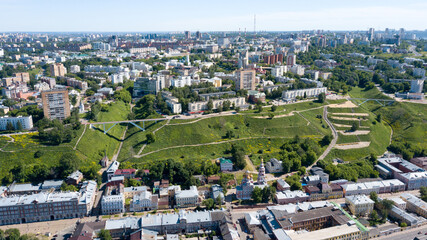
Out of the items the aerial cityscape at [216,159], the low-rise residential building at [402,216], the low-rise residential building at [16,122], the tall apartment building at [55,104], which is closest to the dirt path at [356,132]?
the aerial cityscape at [216,159]

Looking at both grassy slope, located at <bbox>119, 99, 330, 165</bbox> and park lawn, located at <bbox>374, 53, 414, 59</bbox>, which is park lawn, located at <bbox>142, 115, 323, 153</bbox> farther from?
park lawn, located at <bbox>374, 53, 414, 59</bbox>

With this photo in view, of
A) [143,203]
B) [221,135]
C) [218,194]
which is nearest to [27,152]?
[143,203]

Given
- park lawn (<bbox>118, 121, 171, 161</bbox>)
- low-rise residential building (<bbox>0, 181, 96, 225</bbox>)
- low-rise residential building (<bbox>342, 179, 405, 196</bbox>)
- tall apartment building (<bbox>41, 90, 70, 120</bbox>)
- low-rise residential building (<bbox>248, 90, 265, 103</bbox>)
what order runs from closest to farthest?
low-rise residential building (<bbox>0, 181, 96, 225</bbox>) → low-rise residential building (<bbox>342, 179, 405, 196</bbox>) → park lawn (<bbox>118, 121, 171, 161</bbox>) → tall apartment building (<bbox>41, 90, 70, 120</bbox>) → low-rise residential building (<bbox>248, 90, 265, 103</bbox>)

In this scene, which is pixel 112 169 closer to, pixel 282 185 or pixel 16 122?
pixel 16 122

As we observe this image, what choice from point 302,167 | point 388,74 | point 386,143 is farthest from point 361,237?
point 388,74

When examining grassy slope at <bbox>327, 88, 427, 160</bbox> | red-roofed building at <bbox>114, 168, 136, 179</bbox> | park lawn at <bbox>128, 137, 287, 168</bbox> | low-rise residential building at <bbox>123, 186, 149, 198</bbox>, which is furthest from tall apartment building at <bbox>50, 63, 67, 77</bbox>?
grassy slope at <bbox>327, 88, 427, 160</bbox>

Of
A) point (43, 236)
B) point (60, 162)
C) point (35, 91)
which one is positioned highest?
point (35, 91)

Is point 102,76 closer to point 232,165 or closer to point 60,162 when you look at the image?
point 60,162
